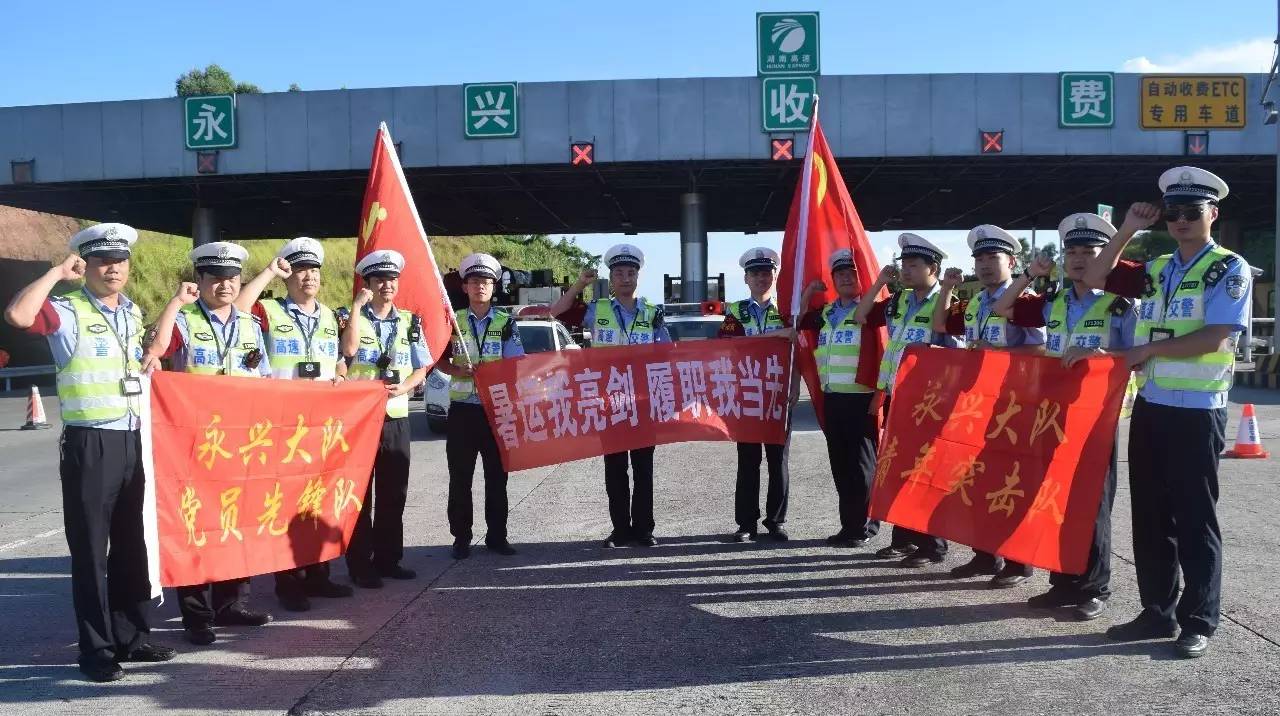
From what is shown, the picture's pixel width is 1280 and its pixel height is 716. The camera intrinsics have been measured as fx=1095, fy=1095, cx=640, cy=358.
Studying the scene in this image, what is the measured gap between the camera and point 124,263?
525 centimetres

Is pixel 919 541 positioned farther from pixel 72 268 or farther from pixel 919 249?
pixel 72 268

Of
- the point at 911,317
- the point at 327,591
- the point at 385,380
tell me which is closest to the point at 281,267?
the point at 385,380

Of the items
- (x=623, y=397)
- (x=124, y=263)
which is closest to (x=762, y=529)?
(x=623, y=397)

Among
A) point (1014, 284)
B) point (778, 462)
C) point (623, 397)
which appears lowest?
point (778, 462)

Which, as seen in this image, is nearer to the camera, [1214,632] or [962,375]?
[1214,632]

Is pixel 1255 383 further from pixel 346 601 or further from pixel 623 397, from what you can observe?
pixel 346 601

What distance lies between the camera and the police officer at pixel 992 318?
6.78 m

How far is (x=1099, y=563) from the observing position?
6051mm

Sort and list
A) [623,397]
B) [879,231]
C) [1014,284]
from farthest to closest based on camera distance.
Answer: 1. [879,231]
2. [623,397]
3. [1014,284]

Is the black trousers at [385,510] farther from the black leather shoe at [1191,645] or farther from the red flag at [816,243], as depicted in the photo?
the black leather shoe at [1191,645]

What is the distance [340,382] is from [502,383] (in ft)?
4.85

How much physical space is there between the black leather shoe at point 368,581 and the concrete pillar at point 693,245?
2155cm

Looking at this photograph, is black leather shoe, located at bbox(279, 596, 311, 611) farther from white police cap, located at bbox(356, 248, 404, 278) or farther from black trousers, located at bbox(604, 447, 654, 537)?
black trousers, located at bbox(604, 447, 654, 537)

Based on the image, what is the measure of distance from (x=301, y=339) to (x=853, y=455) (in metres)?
3.87
